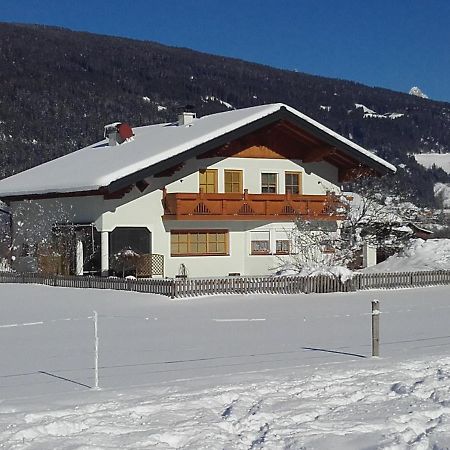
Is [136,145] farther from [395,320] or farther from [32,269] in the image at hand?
[395,320]

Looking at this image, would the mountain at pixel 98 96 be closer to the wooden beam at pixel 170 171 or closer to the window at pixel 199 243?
the window at pixel 199 243

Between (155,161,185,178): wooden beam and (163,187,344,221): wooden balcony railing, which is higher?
(155,161,185,178): wooden beam

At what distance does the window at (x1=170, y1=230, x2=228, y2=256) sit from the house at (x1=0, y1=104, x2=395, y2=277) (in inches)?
1.6

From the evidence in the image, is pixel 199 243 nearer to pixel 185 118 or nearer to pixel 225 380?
pixel 185 118

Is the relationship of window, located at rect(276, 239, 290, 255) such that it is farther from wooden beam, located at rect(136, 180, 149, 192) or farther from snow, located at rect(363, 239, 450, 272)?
wooden beam, located at rect(136, 180, 149, 192)

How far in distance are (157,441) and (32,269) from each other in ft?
93.4

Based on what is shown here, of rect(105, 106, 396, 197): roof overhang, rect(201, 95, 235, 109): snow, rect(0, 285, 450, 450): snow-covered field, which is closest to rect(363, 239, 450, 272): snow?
rect(105, 106, 396, 197): roof overhang

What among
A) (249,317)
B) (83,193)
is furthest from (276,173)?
(249,317)

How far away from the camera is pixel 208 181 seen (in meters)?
35.8

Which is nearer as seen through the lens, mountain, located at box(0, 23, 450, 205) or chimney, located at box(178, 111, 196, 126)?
chimney, located at box(178, 111, 196, 126)

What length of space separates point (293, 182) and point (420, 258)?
248 inches

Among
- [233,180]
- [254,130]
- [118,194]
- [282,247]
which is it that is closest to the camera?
[118,194]

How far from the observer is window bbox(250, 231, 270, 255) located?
3691 cm

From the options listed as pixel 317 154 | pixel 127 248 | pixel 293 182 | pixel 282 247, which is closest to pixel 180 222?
pixel 127 248
